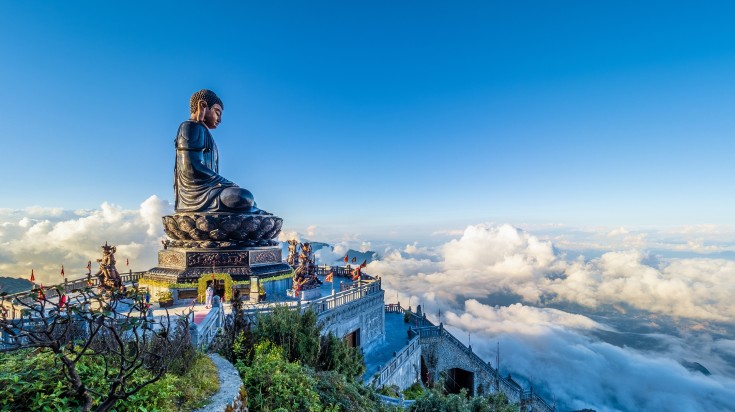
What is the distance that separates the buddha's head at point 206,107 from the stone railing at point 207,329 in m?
13.5

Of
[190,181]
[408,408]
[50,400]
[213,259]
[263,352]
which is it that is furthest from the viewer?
[190,181]

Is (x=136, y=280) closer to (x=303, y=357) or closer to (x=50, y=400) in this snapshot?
(x=303, y=357)

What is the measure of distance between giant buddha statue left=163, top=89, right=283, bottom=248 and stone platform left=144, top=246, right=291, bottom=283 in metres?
0.61

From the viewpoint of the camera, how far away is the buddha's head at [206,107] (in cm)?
2283

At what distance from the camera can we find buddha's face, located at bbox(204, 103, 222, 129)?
906 inches

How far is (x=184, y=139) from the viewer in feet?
71.1

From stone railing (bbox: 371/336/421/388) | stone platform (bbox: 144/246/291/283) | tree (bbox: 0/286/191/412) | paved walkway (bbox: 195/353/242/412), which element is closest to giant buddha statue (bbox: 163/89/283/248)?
stone platform (bbox: 144/246/291/283)

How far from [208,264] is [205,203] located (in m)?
3.51

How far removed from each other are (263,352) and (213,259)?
10780 millimetres

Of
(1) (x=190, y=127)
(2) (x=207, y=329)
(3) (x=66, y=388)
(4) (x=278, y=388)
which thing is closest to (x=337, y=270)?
(1) (x=190, y=127)

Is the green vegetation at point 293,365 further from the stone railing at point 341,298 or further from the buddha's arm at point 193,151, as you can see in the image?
the buddha's arm at point 193,151

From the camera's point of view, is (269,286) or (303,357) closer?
(303,357)

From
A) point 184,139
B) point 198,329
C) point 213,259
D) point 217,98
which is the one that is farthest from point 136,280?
point 198,329

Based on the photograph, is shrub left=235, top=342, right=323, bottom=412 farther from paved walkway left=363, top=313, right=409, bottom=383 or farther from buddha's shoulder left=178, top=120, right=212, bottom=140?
buddha's shoulder left=178, top=120, right=212, bottom=140
